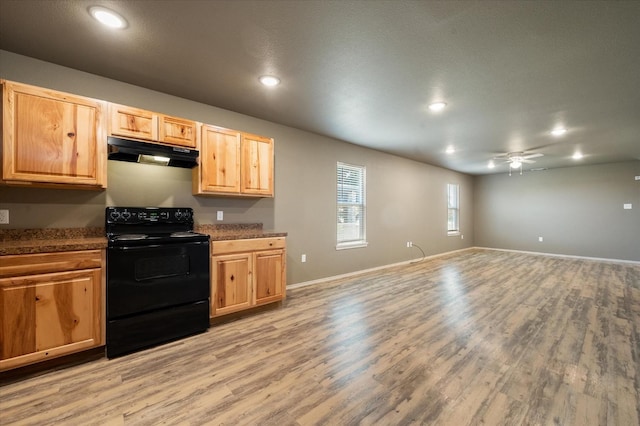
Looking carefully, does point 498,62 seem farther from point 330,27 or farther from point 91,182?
point 91,182

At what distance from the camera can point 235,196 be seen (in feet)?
11.2

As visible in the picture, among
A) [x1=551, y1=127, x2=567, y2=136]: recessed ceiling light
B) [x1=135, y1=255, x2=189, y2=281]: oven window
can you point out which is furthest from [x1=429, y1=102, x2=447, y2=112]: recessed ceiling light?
[x1=135, y1=255, x2=189, y2=281]: oven window

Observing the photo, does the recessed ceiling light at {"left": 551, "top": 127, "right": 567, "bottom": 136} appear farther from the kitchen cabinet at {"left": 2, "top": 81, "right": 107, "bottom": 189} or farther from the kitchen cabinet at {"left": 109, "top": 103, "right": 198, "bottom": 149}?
the kitchen cabinet at {"left": 2, "top": 81, "right": 107, "bottom": 189}

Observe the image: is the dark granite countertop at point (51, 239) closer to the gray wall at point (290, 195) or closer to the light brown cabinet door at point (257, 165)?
the gray wall at point (290, 195)

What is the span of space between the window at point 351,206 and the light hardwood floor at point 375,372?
5.61 feet

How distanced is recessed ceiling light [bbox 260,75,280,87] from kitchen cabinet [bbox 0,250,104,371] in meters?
2.16

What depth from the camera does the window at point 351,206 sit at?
500 centimetres

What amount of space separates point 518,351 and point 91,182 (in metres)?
4.08

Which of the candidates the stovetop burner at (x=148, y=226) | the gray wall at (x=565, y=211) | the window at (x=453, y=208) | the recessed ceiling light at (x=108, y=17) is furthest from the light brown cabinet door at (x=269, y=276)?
the gray wall at (x=565, y=211)

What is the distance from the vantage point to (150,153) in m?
2.59

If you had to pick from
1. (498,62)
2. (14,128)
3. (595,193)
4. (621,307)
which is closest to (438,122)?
(498,62)

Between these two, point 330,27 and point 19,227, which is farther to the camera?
point 19,227

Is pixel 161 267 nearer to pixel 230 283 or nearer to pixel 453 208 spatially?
pixel 230 283

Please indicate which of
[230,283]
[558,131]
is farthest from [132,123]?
[558,131]
